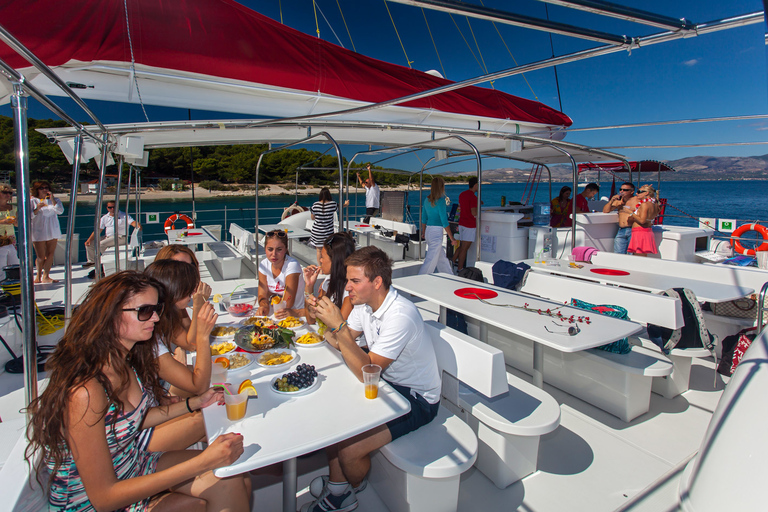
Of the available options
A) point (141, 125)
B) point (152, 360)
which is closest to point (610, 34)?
point (152, 360)

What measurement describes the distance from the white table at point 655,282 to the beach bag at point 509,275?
1.09 feet

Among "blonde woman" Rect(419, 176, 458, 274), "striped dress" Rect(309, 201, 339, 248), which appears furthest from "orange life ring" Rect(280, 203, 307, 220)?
"blonde woman" Rect(419, 176, 458, 274)

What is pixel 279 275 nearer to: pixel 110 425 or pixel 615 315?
pixel 110 425

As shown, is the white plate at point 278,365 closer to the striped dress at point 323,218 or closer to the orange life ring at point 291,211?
the striped dress at point 323,218

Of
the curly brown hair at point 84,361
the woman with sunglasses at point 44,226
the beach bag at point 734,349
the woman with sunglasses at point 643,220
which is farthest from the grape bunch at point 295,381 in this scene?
the woman with sunglasses at point 44,226

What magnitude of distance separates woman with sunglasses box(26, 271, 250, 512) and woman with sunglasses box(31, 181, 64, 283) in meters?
5.41

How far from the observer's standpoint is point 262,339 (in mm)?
2115

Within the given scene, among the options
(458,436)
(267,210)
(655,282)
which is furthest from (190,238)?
(267,210)

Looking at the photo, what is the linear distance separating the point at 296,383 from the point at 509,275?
2658 millimetres

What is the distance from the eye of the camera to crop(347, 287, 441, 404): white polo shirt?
1.80m

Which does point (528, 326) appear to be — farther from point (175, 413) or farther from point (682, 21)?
point (175, 413)

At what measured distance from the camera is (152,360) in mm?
1499

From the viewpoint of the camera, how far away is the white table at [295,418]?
4.08 feet

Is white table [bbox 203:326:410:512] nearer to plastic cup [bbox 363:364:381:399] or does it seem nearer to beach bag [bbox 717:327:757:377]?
plastic cup [bbox 363:364:381:399]
